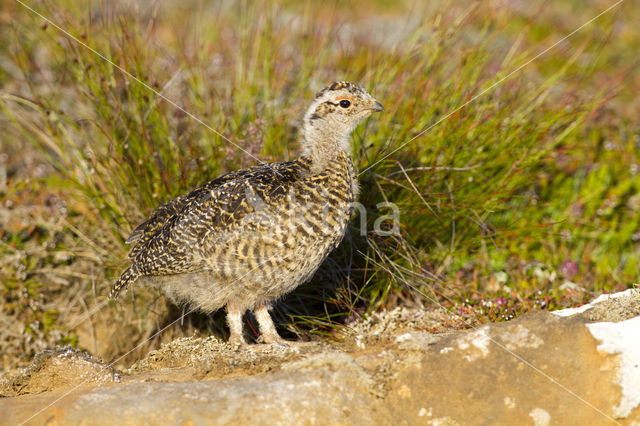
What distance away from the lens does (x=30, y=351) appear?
467 centimetres

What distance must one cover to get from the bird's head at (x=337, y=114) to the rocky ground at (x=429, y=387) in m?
1.49

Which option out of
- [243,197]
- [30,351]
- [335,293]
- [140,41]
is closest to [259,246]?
[243,197]

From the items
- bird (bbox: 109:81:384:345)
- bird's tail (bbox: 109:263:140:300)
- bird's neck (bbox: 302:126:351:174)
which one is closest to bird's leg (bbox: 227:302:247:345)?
bird (bbox: 109:81:384:345)

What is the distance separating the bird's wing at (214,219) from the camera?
142 inches

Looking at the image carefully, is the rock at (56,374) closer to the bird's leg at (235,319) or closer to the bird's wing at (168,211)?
the bird's leg at (235,319)

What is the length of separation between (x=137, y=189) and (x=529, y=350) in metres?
3.24

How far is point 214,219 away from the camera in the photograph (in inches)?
146

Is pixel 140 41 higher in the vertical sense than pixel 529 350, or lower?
higher

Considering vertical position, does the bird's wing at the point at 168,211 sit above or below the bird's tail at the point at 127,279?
above

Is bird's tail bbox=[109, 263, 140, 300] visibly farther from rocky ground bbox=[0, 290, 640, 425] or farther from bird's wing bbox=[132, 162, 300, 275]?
rocky ground bbox=[0, 290, 640, 425]

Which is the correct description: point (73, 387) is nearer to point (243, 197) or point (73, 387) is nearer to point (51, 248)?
point (243, 197)

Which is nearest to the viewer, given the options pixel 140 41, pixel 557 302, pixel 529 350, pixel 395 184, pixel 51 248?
pixel 529 350

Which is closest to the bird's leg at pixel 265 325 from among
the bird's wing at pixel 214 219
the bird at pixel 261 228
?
the bird at pixel 261 228

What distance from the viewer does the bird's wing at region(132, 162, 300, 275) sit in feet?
11.8
